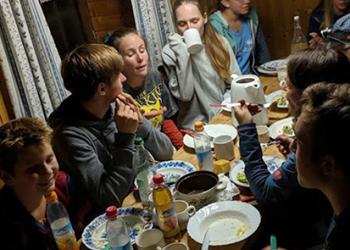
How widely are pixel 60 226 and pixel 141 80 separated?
3.97 ft

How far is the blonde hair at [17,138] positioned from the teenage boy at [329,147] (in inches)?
33.5

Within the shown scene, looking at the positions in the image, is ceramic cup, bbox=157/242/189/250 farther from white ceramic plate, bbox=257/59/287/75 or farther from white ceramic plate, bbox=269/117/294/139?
white ceramic plate, bbox=257/59/287/75

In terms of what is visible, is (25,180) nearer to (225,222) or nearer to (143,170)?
(143,170)

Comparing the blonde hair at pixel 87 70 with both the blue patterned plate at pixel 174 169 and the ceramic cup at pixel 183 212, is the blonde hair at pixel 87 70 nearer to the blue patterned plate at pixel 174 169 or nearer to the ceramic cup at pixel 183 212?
the blue patterned plate at pixel 174 169

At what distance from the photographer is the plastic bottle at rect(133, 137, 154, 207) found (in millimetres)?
1561

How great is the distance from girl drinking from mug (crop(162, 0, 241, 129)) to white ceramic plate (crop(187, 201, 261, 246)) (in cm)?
134

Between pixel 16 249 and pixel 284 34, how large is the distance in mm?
2708

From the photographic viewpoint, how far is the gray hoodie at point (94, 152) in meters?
1.67

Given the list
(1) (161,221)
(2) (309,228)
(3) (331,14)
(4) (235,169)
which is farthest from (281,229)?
(3) (331,14)

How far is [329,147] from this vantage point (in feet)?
3.52

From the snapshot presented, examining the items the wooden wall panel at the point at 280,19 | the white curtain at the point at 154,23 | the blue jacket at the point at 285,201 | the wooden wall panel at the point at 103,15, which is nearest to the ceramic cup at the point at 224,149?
the blue jacket at the point at 285,201

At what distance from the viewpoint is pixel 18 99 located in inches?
90.5

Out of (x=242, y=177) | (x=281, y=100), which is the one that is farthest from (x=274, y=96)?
(x=242, y=177)

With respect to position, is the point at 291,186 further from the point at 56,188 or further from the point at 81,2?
the point at 81,2
